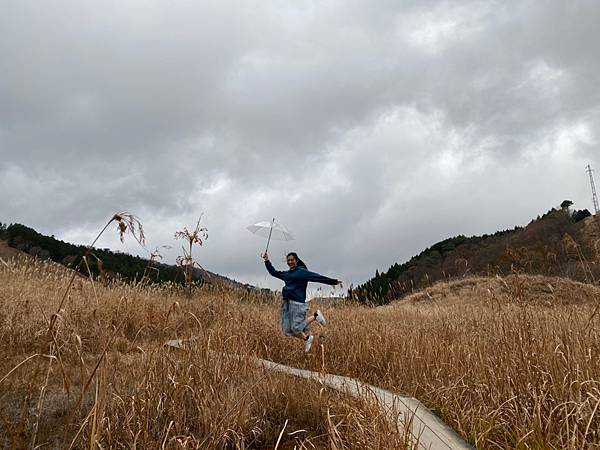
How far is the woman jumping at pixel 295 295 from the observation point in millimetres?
7749

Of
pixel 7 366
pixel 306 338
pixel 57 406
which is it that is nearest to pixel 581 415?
pixel 57 406

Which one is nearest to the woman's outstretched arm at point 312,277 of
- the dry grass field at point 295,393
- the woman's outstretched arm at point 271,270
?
the woman's outstretched arm at point 271,270

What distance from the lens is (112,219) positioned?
1.81 metres

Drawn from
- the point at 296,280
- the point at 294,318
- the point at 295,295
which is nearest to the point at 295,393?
the point at 294,318

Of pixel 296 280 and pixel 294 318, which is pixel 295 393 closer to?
pixel 294 318

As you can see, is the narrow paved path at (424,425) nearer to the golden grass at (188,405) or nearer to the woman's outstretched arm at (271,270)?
the golden grass at (188,405)

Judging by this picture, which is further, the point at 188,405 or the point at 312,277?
the point at 312,277

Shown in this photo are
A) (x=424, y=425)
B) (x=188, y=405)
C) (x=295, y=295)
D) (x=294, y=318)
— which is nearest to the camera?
(x=424, y=425)

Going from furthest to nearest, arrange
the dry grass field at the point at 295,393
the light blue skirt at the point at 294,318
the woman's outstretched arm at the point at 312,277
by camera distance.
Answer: the woman's outstretched arm at the point at 312,277 < the light blue skirt at the point at 294,318 < the dry grass field at the point at 295,393

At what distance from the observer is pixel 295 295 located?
8008 millimetres

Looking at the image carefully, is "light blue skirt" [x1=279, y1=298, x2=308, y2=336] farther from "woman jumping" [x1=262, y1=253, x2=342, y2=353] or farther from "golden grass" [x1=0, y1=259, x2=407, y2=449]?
"golden grass" [x1=0, y1=259, x2=407, y2=449]

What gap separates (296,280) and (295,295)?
264 mm

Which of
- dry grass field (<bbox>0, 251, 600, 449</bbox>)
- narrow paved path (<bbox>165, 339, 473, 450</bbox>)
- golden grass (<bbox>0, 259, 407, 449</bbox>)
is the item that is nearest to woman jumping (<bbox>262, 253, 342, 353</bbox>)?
dry grass field (<bbox>0, 251, 600, 449</bbox>)

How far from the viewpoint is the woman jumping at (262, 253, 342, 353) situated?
775 centimetres
